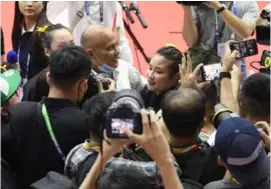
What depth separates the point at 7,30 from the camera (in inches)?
254

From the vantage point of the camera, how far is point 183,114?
87.7 inches

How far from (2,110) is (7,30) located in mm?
4123

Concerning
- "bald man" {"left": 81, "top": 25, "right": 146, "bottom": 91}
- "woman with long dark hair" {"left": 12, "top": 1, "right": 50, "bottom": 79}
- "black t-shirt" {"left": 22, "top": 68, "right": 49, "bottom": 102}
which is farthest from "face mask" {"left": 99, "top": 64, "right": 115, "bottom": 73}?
"woman with long dark hair" {"left": 12, "top": 1, "right": 50, "bottom": 79}

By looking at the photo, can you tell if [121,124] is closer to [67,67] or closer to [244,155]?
[244,155]

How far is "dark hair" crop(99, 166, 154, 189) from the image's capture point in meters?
1.90

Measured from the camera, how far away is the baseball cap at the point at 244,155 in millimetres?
1926

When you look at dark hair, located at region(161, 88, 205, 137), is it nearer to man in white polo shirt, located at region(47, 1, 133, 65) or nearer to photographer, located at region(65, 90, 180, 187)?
photographer, located at region(65, 90, 180, 187)

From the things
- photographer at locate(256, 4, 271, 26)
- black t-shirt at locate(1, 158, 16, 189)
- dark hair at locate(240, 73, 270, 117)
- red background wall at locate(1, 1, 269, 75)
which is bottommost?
red background wall at locate(1, 1, 269, 75)

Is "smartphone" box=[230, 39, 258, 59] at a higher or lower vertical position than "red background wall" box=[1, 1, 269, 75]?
higher

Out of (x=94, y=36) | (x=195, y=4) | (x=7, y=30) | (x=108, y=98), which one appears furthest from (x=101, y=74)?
(x=7, y=30)

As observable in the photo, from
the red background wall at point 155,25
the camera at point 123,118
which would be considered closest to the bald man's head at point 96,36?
the camera at point 123,118

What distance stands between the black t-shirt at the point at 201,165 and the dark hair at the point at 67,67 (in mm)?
605

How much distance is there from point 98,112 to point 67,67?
48cm

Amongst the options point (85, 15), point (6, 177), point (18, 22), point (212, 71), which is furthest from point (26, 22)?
point (6, 177)
